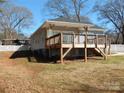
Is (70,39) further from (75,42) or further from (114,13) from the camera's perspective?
(114,13)

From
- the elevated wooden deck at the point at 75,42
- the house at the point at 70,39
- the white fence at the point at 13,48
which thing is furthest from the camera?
the white fence at the point at 13,48

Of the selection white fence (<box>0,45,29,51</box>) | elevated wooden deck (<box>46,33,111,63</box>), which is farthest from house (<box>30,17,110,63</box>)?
white fence (<box>0,45,29,51</box>)

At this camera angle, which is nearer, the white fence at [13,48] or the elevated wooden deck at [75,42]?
the elevated wooden deck at [75,42]

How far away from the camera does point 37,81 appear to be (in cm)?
1062

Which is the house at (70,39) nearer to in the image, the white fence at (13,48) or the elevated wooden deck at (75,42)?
the elevated wooden deck at (75,42)

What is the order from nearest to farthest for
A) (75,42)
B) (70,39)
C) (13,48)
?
(75,42)
(70,39)
(13,48)

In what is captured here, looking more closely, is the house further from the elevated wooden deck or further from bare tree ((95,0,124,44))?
bare tree ((95,0,124,44))

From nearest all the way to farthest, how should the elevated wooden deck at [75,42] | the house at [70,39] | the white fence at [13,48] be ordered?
1. the elevated wooden deck at [75,42]
2. the house at [70,39]
3. the white fence at [13,48]

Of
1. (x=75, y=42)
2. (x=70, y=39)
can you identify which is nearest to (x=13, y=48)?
(x=70, y=39)

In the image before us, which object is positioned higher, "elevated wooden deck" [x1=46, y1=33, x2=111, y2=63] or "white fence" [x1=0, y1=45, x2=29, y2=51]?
"elevated wooden deck" [x1=46, y1=33, x2=111, y2=63]

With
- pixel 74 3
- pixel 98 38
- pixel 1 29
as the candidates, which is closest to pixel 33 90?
pixel 98 38

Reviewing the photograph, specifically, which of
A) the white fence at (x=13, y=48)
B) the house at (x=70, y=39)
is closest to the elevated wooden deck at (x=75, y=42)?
the house at (x=70, y=39)

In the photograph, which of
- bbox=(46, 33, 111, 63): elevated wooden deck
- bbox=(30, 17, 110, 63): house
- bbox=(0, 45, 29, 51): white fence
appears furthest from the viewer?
bbox=(0, 45, 29, 51): white fence

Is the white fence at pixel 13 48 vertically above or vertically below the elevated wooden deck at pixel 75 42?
below
